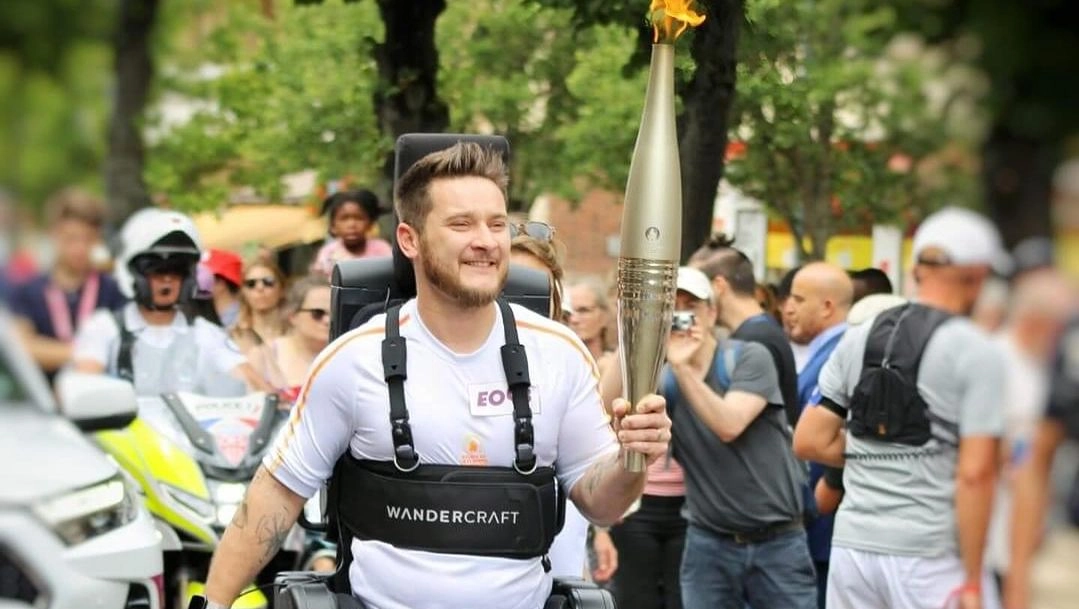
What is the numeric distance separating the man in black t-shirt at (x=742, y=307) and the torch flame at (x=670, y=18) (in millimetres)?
3025

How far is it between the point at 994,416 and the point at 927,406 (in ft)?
3.01

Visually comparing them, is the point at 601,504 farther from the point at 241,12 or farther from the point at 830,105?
the point at 241,12

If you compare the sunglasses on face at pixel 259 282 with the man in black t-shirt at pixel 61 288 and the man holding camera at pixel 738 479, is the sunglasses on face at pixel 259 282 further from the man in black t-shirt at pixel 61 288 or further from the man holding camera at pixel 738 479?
the man in black t-shirt at pixel 61 288

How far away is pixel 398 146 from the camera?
5.61 m

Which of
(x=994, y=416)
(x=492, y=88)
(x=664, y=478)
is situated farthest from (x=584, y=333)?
(x=492, y=88)

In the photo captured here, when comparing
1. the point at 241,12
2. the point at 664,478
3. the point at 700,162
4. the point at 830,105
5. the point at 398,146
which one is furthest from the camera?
the point at 241,12

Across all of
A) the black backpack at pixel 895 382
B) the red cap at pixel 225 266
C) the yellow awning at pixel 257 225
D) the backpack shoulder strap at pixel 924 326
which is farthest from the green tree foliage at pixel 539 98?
the backpack shoulder strap at pixel 924 326

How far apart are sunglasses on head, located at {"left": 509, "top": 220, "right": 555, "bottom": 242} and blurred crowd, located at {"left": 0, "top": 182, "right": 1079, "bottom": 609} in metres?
0.02

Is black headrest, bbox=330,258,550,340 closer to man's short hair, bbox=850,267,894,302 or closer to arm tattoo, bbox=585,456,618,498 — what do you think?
arm tattoo, bbox=585,456,618,498

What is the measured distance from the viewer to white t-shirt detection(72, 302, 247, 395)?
8391mm

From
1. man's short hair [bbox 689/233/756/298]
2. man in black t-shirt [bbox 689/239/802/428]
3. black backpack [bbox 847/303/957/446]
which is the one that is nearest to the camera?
black backpack [bbox 847/303/957/446]

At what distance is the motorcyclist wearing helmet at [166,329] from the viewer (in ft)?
27.1

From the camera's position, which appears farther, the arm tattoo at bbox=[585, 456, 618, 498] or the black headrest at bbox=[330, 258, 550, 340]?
the black headrest at bbox=[330, 258, 550, 340]

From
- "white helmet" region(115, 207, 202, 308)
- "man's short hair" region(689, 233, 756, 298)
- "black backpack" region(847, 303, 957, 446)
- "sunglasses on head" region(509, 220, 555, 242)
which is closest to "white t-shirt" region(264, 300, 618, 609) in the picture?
"black backpack" region(847, 303, 957, 446)
